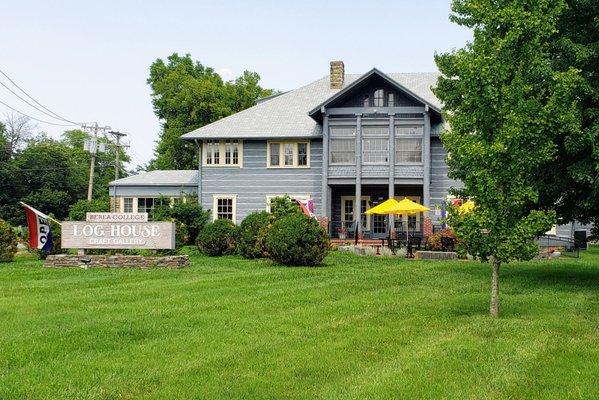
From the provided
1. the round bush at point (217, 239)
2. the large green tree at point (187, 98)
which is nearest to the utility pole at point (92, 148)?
the large green tree at point (187, 98)

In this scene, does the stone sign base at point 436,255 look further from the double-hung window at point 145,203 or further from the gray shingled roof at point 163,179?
the double-hung window at point 145,203

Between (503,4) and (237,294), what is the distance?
716 centimetres

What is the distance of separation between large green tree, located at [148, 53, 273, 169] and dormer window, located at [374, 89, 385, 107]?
50.7 ft

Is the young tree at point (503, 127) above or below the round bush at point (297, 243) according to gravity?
above

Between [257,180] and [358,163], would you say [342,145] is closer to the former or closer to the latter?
[358,163]

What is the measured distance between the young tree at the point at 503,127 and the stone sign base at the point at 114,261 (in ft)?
32.3

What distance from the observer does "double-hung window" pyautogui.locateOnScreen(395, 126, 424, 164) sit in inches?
1184

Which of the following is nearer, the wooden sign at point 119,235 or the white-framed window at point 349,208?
the wooden sign at point 119,235

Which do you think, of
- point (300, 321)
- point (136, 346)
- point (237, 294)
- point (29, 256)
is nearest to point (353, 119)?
point (29, 256)

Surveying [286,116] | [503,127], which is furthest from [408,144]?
[503,127]

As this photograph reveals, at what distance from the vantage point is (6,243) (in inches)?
835

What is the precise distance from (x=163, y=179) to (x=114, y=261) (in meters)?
15.9

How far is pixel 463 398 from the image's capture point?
6051mm

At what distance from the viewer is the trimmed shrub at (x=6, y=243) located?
21.1m
